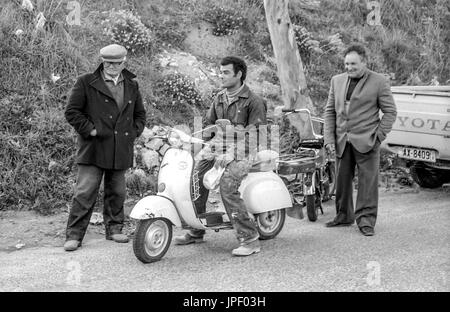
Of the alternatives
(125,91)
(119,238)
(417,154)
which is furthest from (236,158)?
(417,154)

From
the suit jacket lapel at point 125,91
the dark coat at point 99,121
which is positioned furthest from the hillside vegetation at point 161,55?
the suit jacket lapel at point 125,91

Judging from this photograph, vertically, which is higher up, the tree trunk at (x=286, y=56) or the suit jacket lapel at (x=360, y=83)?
the tree trunk at (x=286, y=56)

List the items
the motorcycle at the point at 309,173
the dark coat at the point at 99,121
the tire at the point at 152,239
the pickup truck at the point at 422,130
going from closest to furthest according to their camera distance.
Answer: the tire at the point at 152,239, the dark coat at the point at 99,121, the motorcycle at the point at 309,173, the pickup truck at the point at 422,130

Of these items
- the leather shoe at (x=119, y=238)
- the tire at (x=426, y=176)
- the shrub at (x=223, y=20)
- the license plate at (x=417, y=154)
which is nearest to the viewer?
the leather shoe at (x=119, y=238)

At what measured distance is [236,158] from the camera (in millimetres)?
6438

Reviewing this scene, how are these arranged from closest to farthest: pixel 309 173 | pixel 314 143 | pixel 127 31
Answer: pixel 309 173 → pixel 314 143 → pixel 127 31

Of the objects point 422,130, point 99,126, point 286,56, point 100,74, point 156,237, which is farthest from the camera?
point 286,56

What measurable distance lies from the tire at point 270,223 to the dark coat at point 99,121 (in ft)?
4.83

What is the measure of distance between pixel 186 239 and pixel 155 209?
2.83ft

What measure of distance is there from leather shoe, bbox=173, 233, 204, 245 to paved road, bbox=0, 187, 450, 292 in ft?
0.33

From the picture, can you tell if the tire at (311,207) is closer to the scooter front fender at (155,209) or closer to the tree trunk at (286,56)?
the scooter front fender at (155,209)

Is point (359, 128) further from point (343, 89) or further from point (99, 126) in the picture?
point (99, 126)

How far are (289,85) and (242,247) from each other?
199 inches

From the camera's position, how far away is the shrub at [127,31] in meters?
11.0
